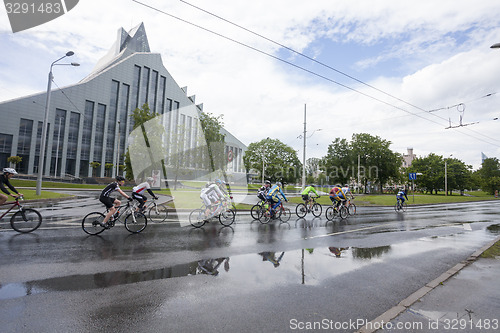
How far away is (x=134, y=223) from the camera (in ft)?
28.7

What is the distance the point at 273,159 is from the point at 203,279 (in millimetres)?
55006

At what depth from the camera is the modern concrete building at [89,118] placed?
53.5 meters

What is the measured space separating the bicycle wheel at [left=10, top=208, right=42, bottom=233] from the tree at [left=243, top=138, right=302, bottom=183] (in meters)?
49.6

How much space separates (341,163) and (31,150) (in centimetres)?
6480

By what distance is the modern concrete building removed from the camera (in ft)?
176

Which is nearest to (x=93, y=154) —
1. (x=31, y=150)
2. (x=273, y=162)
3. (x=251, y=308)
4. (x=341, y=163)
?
(x=31, y=150)

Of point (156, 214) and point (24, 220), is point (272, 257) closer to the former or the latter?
point (156, 214)

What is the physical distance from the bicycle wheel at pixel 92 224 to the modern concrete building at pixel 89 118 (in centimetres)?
3913

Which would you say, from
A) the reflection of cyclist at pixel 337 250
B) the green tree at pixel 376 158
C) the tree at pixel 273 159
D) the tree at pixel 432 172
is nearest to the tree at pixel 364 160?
the green tree at pixel 376 158

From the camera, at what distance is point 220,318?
3.38 metres

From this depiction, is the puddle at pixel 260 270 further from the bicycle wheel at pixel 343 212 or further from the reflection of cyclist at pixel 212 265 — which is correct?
the bicycle wheel at pixel 343 212

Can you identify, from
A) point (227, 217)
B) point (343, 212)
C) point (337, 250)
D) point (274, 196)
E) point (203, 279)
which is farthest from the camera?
point (343, 212)

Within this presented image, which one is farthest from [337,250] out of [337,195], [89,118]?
[89,118]

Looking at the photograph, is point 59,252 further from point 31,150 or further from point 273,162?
point 31,150
